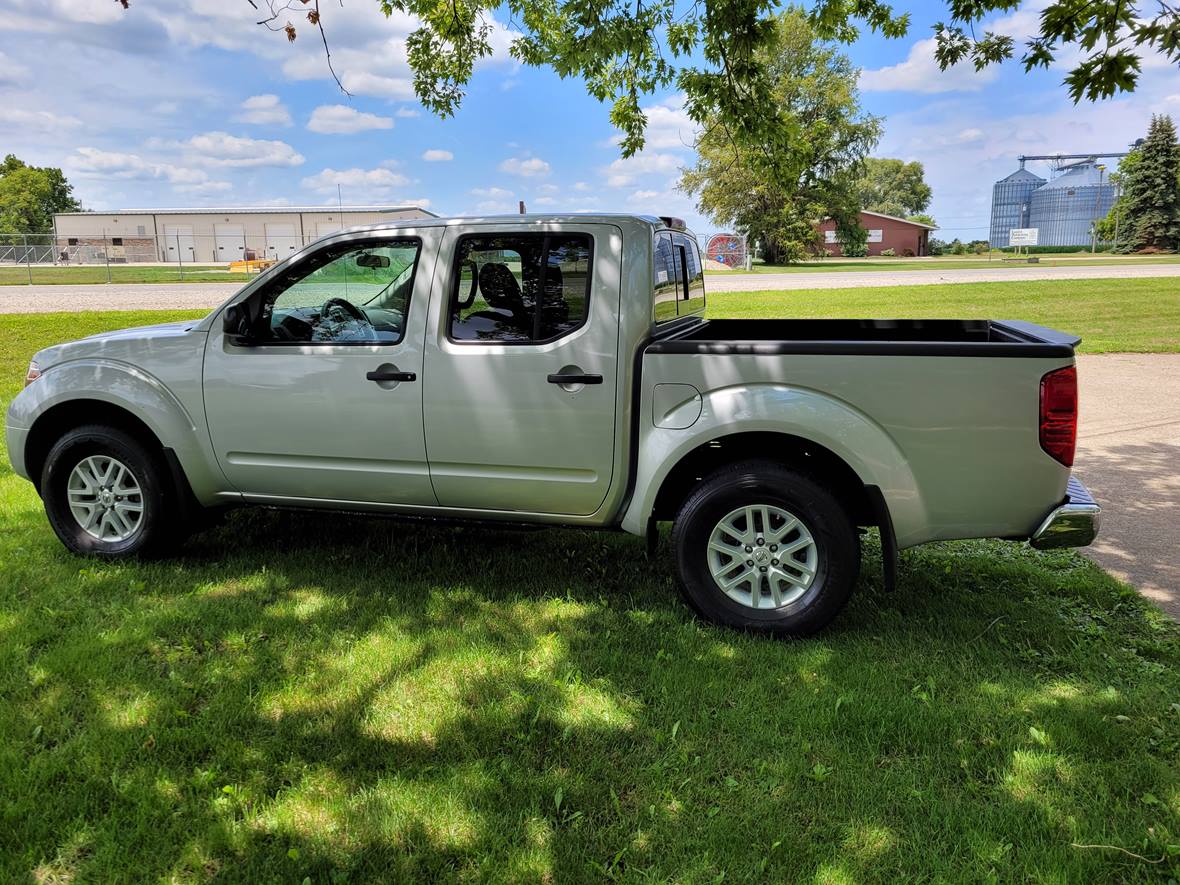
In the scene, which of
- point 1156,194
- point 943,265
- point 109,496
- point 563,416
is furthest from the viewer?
point 1156,194

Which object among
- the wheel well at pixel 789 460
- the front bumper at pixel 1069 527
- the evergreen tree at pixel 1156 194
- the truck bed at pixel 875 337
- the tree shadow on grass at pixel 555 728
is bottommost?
the tree shadow on grass at pixel 555 728

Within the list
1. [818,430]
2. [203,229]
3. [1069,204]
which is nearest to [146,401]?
[818,430]

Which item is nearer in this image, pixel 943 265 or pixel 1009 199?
pixel 943 265

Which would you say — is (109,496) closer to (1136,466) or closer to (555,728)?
(555,728)

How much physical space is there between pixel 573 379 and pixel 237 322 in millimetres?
1865

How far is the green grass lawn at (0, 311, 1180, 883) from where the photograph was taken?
2.65 m

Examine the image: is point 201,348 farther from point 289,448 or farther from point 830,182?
point 830,182

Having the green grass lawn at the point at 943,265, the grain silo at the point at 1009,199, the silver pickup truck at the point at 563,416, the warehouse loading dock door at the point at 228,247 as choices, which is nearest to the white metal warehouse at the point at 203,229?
the warehouse loading dock door at the point at 228,247

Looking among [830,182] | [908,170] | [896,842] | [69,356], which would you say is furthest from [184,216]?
[908,170]

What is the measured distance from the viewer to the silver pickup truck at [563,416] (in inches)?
148

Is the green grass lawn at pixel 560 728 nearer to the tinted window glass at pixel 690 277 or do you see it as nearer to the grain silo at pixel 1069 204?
the tinted window glass at pixel 690 277

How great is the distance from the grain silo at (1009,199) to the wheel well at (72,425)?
552 ft

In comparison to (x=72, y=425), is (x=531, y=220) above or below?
above

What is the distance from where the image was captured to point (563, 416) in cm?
415
